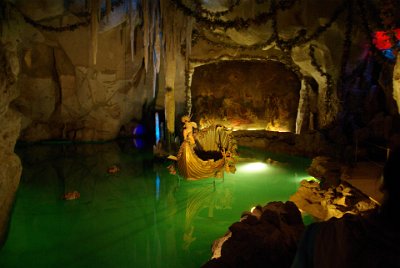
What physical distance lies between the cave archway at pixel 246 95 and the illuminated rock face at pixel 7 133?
10854mm

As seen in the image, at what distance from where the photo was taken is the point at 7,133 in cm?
456

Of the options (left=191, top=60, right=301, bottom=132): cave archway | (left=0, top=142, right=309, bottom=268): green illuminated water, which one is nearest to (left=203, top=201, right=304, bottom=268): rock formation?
(left=0, top=142, right=309, bottom=268): green illuminated water

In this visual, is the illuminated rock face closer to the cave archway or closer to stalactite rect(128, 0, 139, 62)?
stalactite rect(128, 0, 139, 62)

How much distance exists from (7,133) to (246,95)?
1203 cm

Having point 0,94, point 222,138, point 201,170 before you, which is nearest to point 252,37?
point 222,138

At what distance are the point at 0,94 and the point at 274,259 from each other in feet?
13.9

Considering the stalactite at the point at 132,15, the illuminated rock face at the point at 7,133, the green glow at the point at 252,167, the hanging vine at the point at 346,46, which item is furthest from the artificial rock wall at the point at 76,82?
the hanging vine at the point at 346,46

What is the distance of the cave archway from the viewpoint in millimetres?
14539

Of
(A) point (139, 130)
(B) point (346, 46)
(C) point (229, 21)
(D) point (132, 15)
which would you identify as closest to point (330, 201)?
(B) point (346, 46)

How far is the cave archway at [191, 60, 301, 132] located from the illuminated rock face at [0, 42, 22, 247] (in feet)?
35.6

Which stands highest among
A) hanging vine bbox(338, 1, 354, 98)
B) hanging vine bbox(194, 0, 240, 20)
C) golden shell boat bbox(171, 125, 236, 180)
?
hanging vine bbox(194, 0, 240, 20)

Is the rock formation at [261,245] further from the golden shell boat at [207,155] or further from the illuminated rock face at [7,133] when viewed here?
the golden shell boat at [207,155]

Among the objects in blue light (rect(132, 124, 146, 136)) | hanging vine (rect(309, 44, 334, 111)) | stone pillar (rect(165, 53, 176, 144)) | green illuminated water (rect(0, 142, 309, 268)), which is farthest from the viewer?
blue light (rect(132, 124, 146, 136))

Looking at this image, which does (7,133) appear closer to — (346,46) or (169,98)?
(169,98)
